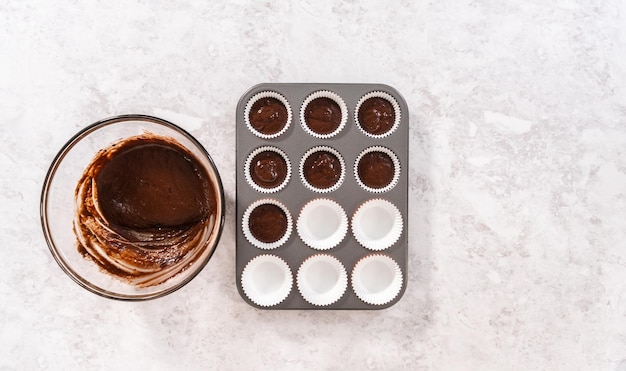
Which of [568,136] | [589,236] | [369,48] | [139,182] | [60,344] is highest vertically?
[369,48]

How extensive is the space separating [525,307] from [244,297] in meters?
0.59

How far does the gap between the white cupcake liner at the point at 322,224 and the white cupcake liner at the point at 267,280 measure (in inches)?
2.9

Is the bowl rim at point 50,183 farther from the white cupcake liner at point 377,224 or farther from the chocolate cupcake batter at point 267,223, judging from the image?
the white cupcake liner at point 377,224

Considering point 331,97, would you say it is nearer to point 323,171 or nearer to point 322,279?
point 323,171

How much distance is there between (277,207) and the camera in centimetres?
112

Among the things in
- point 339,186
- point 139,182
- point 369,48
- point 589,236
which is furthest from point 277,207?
Result: point 589,236

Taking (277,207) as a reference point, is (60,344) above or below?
below

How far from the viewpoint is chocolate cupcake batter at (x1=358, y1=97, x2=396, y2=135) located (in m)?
1.12

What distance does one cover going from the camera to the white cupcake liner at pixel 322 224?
1115 millimetres

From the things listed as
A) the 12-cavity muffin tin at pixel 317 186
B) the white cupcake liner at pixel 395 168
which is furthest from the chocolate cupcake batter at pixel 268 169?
the white cupcake liner at pixel 395 168

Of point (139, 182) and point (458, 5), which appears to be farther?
point (458, 5)

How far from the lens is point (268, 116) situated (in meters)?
1.12

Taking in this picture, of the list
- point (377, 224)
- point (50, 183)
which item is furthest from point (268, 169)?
point (50, 183)

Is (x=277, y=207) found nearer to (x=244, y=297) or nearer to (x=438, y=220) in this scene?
(x=244, y=297)
